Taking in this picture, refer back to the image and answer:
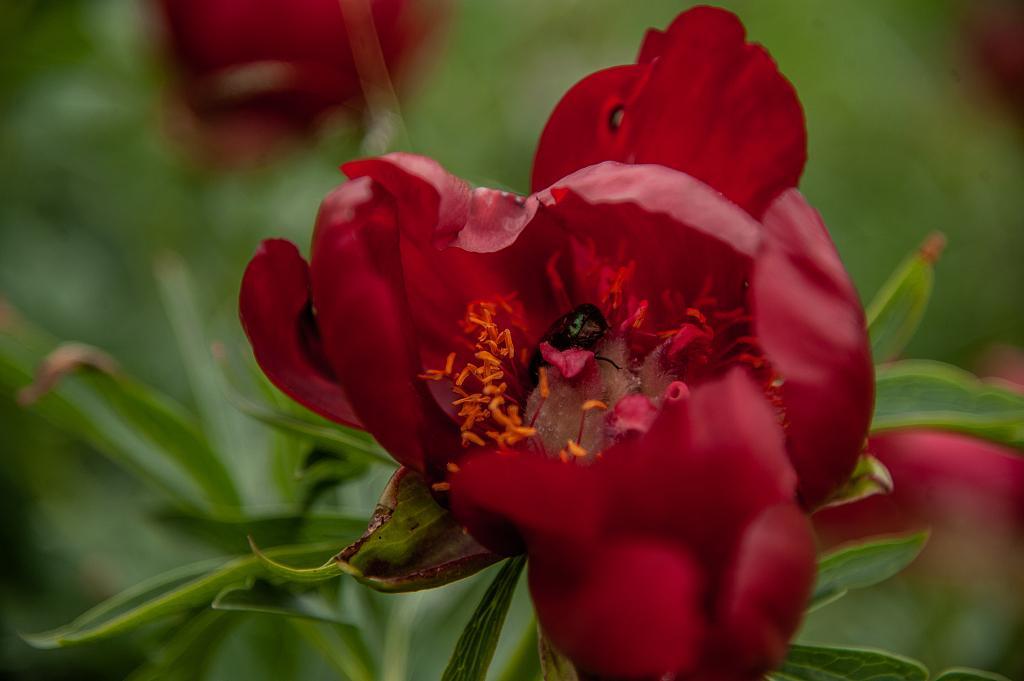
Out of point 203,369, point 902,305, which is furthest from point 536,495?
point 203,369

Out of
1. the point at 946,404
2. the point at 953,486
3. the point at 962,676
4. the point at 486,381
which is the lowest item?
the point at 953,486

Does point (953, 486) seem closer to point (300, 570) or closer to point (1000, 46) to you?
point (300, 570)

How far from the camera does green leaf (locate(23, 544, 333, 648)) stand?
0.61 m

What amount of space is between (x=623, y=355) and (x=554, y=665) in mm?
199

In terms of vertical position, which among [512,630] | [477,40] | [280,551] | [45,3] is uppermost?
[45,3]

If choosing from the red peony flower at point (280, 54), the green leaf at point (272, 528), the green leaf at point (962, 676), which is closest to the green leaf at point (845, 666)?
the green leaf at point (962, 676)

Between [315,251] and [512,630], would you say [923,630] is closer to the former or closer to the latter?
[512,630]

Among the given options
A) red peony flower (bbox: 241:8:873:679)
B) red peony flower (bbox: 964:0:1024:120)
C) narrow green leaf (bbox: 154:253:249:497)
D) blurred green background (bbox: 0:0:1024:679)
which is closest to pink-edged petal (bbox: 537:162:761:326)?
red peony flower (bbox: 241:8:873:679)

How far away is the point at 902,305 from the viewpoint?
776 mm

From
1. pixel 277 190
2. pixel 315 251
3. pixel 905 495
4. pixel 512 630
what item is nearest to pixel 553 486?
pixel 315 251

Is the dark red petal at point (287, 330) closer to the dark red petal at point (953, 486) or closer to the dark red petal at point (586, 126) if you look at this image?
the dark red petal at point (586, 126)

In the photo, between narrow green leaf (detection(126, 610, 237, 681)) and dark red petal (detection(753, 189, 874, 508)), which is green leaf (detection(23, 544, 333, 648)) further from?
dark red petal (detection(753, 189, 874, 508))

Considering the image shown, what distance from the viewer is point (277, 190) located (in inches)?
54.2

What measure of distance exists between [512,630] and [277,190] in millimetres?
647
